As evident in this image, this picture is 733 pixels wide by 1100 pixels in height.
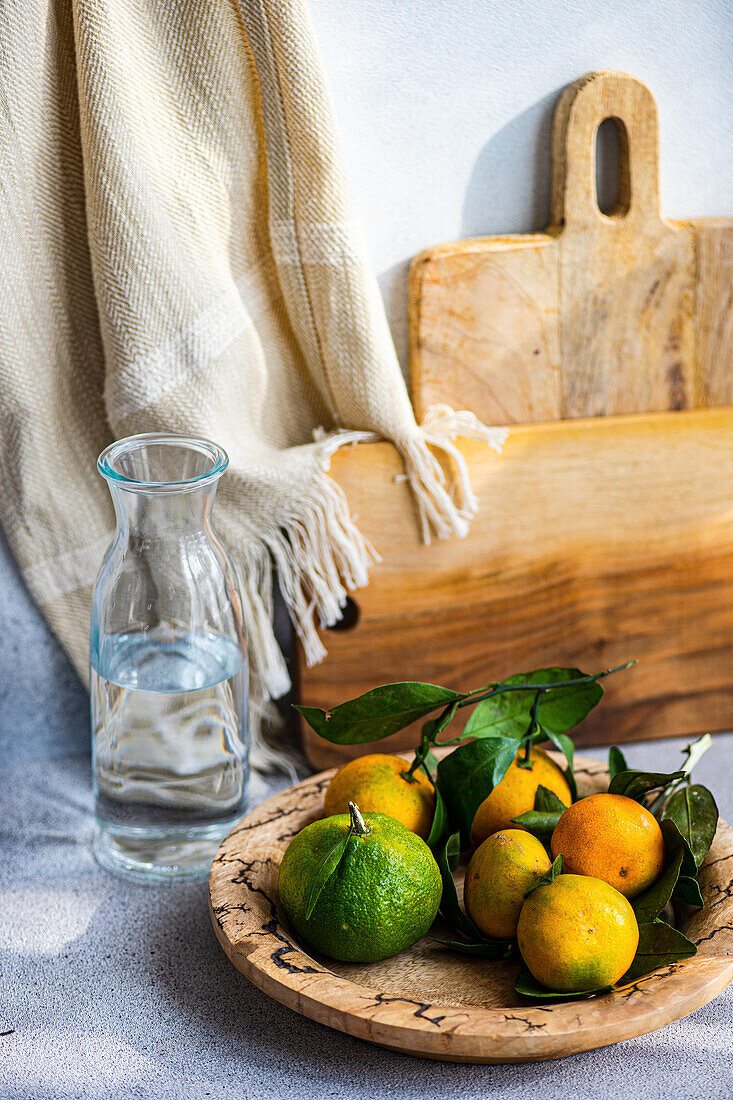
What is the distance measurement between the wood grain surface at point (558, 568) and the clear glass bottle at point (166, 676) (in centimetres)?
12

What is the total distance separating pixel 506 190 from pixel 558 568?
0.30 meters

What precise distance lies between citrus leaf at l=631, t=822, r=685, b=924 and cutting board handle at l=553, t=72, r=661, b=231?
1.50 ft

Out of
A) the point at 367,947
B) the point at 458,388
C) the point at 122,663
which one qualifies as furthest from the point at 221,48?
the point at 367,947

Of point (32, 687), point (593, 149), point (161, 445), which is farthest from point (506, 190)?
point (32, 687)

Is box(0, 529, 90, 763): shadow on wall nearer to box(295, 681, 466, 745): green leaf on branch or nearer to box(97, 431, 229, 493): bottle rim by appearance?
box(97, 431, 229, 493): bottle rim

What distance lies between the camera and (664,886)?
1.92ft

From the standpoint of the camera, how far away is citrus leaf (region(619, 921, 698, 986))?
54 cm

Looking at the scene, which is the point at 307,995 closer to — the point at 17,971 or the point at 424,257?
the point at 17,971

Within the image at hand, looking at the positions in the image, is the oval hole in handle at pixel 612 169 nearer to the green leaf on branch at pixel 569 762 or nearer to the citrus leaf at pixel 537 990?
the green leaf on branch at pixel 569 762

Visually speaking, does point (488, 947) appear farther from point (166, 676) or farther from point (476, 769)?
point (166, 676)

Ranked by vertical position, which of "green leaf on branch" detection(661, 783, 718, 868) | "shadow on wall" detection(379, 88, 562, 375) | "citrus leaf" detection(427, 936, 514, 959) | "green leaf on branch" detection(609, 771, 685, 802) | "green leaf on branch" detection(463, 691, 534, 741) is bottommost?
"citrus leaf" detection(427, 936, 514, 959)

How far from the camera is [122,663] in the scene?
698 millimetres

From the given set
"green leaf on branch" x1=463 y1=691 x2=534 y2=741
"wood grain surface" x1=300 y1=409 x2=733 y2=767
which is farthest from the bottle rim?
"green leaf on branch" x1=463 y1=691 x2=534 y2=741

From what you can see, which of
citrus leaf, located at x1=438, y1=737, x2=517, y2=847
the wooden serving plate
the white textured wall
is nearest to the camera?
the wooden serving plate
